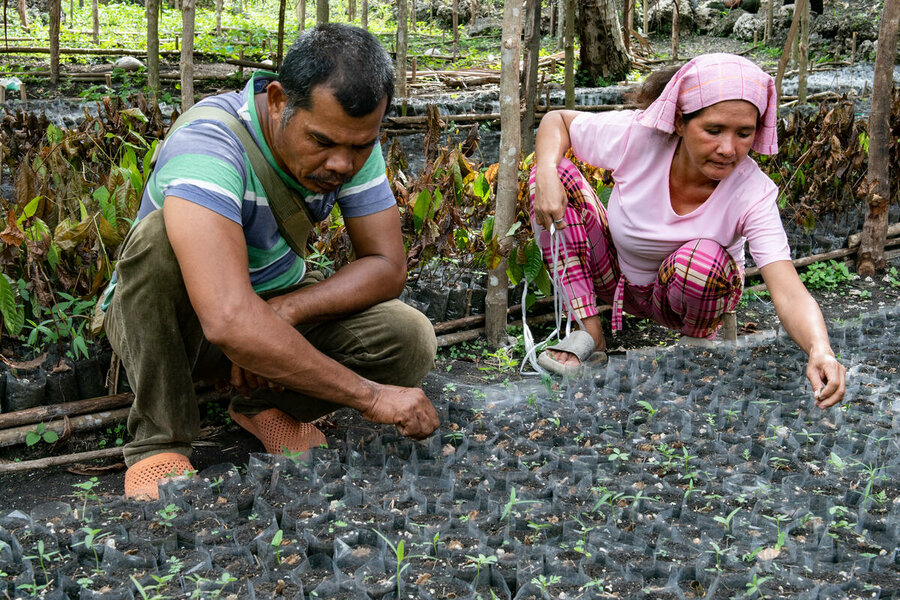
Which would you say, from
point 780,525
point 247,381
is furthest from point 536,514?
point 247,381

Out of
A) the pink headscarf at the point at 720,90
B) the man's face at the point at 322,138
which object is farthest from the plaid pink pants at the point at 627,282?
the man's face at the point at 322,138

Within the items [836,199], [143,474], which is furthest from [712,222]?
[836,199]

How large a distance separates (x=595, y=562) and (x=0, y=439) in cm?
164

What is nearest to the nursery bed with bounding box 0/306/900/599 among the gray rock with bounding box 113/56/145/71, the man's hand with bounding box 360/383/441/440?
the man's hand with bounding box 360/383/441/440

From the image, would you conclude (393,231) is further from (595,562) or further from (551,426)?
(595,562)

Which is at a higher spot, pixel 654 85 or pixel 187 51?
pixel 187 51

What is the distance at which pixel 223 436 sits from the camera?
2324 mm

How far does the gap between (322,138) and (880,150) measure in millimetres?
3284

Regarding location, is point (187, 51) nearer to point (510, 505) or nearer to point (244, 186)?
point (244, 186)

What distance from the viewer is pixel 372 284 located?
6.36 feet

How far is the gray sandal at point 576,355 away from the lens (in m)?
2.56

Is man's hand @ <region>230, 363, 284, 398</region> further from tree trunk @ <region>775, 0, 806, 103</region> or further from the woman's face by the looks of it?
tree trunk @ <region>775, 0, 806, 103</region>

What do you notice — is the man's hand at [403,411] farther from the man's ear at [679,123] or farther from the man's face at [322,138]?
the man's ear at [679,123]

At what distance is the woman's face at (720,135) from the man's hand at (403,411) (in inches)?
42.2
